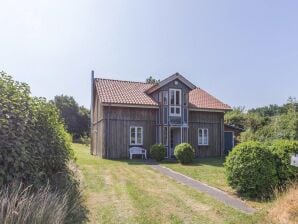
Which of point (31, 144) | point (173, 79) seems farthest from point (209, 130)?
point (31, 144)

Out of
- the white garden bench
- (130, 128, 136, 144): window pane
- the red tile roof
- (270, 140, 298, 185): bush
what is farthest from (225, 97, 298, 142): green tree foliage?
(270, 140, 298, 185): bush

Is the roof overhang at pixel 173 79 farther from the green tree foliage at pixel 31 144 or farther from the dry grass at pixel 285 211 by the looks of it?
the green tree foliage at pixel 31 144

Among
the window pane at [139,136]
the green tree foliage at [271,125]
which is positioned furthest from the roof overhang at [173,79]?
the green tree foliage at [271,125]

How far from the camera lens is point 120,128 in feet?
74.0

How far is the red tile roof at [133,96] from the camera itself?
22.5 m

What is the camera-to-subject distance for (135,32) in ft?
47.0

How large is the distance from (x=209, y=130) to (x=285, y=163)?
16208mm

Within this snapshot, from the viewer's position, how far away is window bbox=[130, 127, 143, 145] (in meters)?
23.0

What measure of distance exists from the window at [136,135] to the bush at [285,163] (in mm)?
14044

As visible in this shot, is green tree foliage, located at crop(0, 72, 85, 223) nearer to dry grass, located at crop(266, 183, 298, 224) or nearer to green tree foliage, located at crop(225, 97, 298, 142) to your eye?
dry grass, located at crop(266, 183, 298, 224)

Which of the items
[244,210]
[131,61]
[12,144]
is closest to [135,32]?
[131,61]

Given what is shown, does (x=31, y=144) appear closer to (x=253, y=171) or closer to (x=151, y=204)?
(x=151, y=204)

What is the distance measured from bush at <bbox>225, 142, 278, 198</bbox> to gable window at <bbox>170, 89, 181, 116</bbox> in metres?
13.8

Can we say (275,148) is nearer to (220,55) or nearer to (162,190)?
(162,190)
